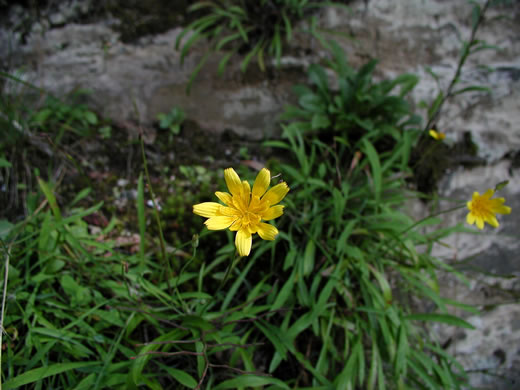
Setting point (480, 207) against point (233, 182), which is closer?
point (233, 182)

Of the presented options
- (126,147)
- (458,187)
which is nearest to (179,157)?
(126,147)

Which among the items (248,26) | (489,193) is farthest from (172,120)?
(489,193)

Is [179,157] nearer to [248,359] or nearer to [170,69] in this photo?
[170,69]

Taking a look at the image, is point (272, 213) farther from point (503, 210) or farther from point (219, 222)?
point (503, 210)

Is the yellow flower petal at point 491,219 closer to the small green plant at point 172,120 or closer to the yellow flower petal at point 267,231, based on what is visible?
the yellow flower petal at point 267,231

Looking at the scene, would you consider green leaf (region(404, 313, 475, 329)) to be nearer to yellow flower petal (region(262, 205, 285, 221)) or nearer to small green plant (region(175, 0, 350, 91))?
yellow flower petal (region(262, 205, 285, 221))

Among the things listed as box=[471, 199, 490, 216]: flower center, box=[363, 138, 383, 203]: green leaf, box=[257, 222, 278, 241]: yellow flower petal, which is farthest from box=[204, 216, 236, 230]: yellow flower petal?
box=[471, 199, 490, 216]: flower center
